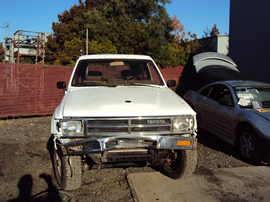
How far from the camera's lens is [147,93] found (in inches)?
167

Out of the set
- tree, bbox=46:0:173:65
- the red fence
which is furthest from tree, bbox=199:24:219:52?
the red fence

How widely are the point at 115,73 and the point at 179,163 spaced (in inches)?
81.7

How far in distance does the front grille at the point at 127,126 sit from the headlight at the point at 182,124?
9cm

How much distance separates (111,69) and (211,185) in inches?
111

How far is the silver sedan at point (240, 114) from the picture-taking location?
4.66m

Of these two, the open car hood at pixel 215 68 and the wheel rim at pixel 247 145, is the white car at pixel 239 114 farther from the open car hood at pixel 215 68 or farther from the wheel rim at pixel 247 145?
the open car hood at pixel 215 68

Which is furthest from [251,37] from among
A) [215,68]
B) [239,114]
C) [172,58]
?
[239,114]

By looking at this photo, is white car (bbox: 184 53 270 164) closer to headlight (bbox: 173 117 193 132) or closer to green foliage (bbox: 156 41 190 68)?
headlight (bbox: 173 117 193 132)

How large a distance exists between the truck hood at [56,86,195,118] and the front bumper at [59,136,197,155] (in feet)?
1.04

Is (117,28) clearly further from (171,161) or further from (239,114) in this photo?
(171,161)

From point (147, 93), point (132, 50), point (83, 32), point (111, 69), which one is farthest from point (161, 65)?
point (147, 93)

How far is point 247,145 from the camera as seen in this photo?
4.93 metres

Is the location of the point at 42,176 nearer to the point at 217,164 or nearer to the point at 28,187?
the point at 28,187

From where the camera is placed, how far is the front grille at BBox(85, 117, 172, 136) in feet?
11.1
